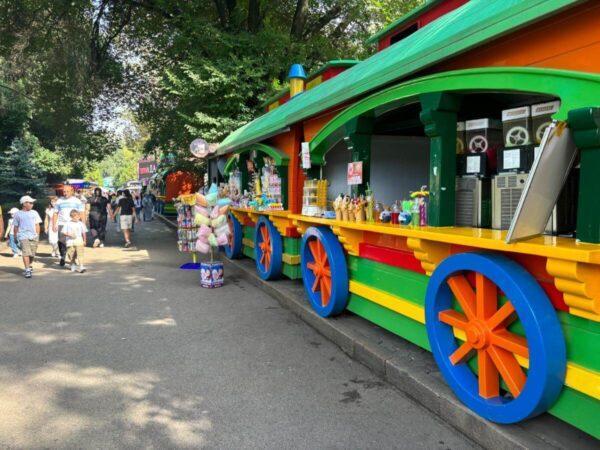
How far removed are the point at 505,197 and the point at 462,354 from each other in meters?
1.15

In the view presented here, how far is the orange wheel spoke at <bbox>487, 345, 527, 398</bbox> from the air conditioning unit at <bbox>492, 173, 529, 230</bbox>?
88 centimetres

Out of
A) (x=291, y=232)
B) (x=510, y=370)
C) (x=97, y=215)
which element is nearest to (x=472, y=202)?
(x=510, y=370)

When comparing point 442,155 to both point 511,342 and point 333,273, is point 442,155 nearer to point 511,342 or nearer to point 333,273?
point 511,342

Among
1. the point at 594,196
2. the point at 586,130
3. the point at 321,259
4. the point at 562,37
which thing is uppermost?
the point at 562,37

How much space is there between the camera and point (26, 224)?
8.93m

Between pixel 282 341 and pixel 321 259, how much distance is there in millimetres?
1056

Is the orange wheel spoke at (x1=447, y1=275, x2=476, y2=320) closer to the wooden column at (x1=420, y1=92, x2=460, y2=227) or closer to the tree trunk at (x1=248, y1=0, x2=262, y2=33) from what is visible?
the wooden column at (x1=420, y1=92, x2=460, y2=227)

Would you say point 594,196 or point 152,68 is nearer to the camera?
point 594,196

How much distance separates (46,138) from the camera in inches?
1120

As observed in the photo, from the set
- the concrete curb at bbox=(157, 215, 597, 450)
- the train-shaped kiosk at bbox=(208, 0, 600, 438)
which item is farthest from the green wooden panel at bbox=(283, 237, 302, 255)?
the train-shaped kiosk at bbox=(208, 0, 600, 438)

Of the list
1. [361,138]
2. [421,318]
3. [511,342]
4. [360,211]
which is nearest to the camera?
[511,342]

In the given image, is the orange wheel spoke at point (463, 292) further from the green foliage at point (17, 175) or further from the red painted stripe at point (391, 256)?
the green foliage at point (17, 175)

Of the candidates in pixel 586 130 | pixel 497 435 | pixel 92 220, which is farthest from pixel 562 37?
pixel 92 220

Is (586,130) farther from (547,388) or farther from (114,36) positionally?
(114,36)
